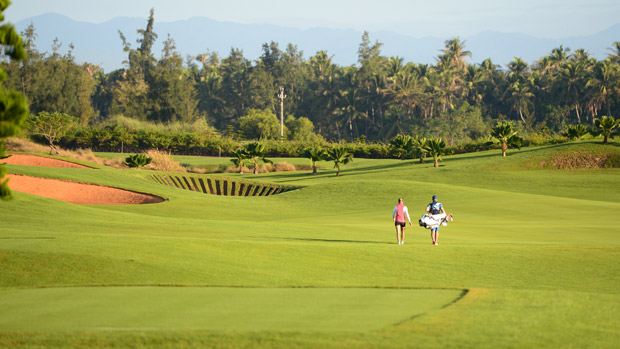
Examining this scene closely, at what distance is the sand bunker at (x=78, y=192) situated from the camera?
117 feet

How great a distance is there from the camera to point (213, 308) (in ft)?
37.8

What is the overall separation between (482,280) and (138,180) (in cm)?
3201

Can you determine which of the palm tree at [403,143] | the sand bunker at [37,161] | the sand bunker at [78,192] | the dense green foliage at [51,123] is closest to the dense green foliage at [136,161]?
the sand bunker at [37,161]

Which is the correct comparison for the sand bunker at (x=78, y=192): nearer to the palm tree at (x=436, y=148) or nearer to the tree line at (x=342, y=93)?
the palm tree at (x=436, y=148)

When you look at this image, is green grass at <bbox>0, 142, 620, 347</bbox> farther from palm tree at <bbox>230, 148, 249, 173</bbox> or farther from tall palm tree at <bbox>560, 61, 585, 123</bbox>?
tall palm tree at <bbox>560, 61, 585, 123</bbox>

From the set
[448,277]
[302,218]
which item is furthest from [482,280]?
[302,218]

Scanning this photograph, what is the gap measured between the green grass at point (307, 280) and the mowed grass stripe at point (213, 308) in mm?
39

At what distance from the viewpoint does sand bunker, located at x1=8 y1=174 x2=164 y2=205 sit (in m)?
35.7

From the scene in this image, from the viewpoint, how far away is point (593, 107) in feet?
371

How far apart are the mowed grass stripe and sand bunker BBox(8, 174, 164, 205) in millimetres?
24038

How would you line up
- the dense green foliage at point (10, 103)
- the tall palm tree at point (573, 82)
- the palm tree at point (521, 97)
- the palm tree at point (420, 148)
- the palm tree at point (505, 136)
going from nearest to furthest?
the dense green foliage at point (10, 103), the palm tree at point (505, 136), the palm tree at point (420, 148), the tall palm tree at point (573, 82), the palm tree at point (521, 97)

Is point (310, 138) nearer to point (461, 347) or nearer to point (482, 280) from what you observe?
point (482, 280)

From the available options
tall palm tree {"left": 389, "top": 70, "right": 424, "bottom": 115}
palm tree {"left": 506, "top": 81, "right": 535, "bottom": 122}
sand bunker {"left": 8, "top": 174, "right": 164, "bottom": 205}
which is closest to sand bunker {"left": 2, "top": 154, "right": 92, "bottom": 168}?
sand bunker {"left": 8, "top": 174, "right": 164, "bottom": 205}

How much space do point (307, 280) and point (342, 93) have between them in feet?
385
